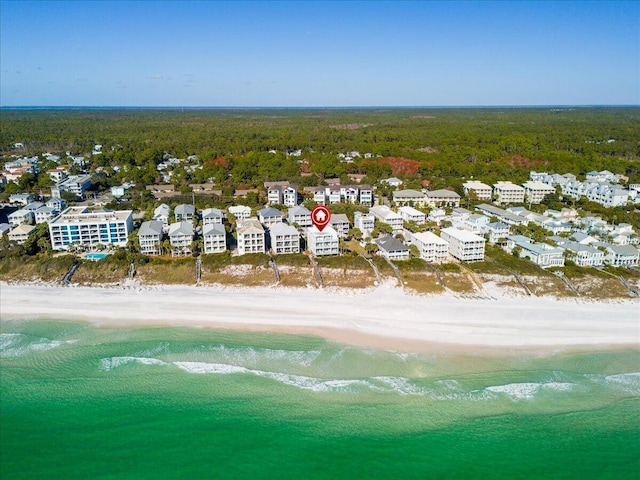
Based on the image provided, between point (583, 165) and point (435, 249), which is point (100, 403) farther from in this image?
point (583, 165)

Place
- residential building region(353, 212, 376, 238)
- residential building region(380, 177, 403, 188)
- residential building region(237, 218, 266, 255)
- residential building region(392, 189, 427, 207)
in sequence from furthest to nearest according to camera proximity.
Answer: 1. residential building region(380, 177, 403, 188)
2. residential building region(392, 189, 427, 207)
3. residential building region(353, 212, 376, 238)
4. residential building region(237, 218, 266, 255)

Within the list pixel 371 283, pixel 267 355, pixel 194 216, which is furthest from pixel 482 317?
pixel 194 216

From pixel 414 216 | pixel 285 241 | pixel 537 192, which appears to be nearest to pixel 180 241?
pixel 285 241

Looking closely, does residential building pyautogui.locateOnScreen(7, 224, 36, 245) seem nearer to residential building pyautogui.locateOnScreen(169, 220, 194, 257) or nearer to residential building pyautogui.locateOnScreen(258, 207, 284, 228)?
residential building pyautogui.locateOnScreen(169, 220, 194, 257)

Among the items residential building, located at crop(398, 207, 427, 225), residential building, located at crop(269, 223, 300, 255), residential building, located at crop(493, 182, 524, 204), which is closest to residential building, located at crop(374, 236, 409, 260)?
residential building, located at crop(269, 223, 300, 255)

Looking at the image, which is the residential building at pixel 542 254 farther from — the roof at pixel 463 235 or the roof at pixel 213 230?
the roof at pixel 213 230

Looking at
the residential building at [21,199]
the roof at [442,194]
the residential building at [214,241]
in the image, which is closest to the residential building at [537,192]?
the roof at [442,194]
